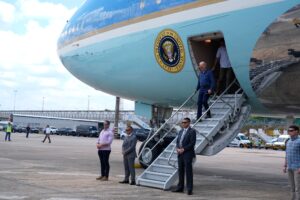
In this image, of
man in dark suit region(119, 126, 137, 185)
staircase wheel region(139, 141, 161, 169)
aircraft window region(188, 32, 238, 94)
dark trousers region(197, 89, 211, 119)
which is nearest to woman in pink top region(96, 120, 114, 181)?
man in dark suit region(119, 126, 137, 185)

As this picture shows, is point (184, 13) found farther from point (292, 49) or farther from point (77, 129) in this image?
point (77, 129)

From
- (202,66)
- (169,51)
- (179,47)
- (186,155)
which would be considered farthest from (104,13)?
(186,155)

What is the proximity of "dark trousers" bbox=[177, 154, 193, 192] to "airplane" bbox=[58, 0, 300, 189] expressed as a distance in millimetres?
338

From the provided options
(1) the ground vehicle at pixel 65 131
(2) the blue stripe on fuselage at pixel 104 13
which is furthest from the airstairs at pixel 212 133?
(1) the ground vehicle at pixel 65 131

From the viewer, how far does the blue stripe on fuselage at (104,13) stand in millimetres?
11734

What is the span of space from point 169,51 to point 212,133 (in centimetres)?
230

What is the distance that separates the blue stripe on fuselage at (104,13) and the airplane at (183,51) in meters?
0.03

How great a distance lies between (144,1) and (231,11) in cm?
308

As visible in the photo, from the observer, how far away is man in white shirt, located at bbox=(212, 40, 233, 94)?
10.9m

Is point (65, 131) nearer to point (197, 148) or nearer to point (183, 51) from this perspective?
point (183, 51)

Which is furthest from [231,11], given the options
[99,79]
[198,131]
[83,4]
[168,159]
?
[83,4]

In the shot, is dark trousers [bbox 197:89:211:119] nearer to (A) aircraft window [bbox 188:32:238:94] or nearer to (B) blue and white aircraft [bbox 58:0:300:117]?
(B) blue and white aircraft [bbox 58:0:300:117]

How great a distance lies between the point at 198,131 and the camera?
1083 cm

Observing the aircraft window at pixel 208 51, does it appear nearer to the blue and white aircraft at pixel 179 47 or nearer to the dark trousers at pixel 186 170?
the blue and white aircraft at pixel 179 47
